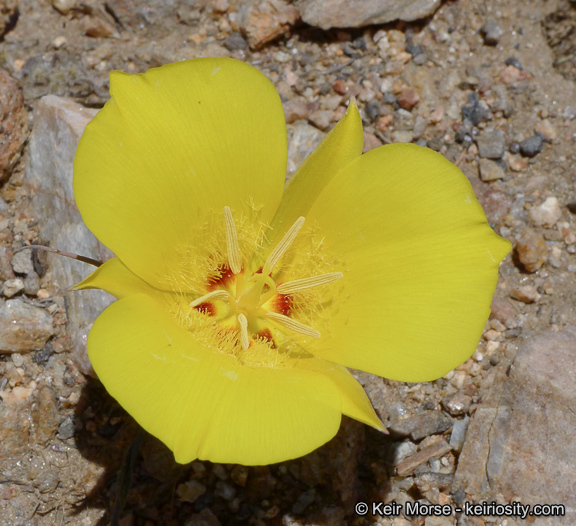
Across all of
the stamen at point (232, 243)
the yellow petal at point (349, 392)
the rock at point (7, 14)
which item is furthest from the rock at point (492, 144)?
the rock at point (7, 14)

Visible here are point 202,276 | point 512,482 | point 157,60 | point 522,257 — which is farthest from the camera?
point 157,60

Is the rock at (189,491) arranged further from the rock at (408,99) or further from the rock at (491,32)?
the rock at (491,32)

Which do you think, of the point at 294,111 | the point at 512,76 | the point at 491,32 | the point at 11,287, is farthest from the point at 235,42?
the point at 11,287

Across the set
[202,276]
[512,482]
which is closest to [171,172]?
[202,276]

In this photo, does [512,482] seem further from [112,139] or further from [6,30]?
[6,30]

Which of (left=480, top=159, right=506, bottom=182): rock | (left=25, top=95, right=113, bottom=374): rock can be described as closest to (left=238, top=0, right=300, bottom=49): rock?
(left=25, top=95, right=113, bottom=374): rock

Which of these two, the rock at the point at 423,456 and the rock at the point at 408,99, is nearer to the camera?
the rock at the point at 423,456
